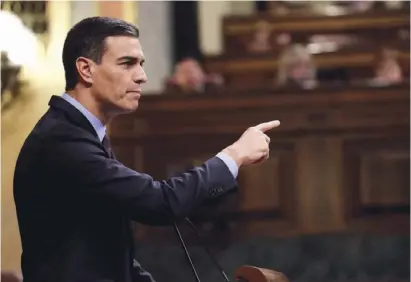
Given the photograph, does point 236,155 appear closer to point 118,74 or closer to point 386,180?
point 118,74

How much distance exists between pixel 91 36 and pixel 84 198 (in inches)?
10.2

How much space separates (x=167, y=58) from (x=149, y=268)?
234 cm

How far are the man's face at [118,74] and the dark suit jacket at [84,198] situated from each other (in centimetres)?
5

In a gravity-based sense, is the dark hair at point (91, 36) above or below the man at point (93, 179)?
above

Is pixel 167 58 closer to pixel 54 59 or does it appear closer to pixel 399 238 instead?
pixel 54 59

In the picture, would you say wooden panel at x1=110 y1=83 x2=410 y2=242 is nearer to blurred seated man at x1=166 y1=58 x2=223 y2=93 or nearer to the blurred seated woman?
blurred seated man at x1=166 y1=58 x2=223 y2=93

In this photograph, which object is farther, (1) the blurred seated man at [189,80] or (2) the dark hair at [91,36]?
(1) the blurred seated man at [189,80]

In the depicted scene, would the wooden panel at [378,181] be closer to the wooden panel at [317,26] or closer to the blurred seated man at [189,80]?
the blurred seated man at [189,80]

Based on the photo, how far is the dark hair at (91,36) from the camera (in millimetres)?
1421

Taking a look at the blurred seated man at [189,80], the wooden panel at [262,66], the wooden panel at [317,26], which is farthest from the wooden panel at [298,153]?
the wooden panel at [317,26]

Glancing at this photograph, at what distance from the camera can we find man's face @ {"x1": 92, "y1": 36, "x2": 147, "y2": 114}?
142 cm

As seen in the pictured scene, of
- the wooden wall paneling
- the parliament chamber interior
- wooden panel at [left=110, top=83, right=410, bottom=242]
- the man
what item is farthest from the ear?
the wooden wall paneling

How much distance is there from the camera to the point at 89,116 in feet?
4.72

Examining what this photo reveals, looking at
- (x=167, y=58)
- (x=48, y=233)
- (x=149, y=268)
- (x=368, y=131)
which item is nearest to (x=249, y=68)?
(x=167, y=58)
